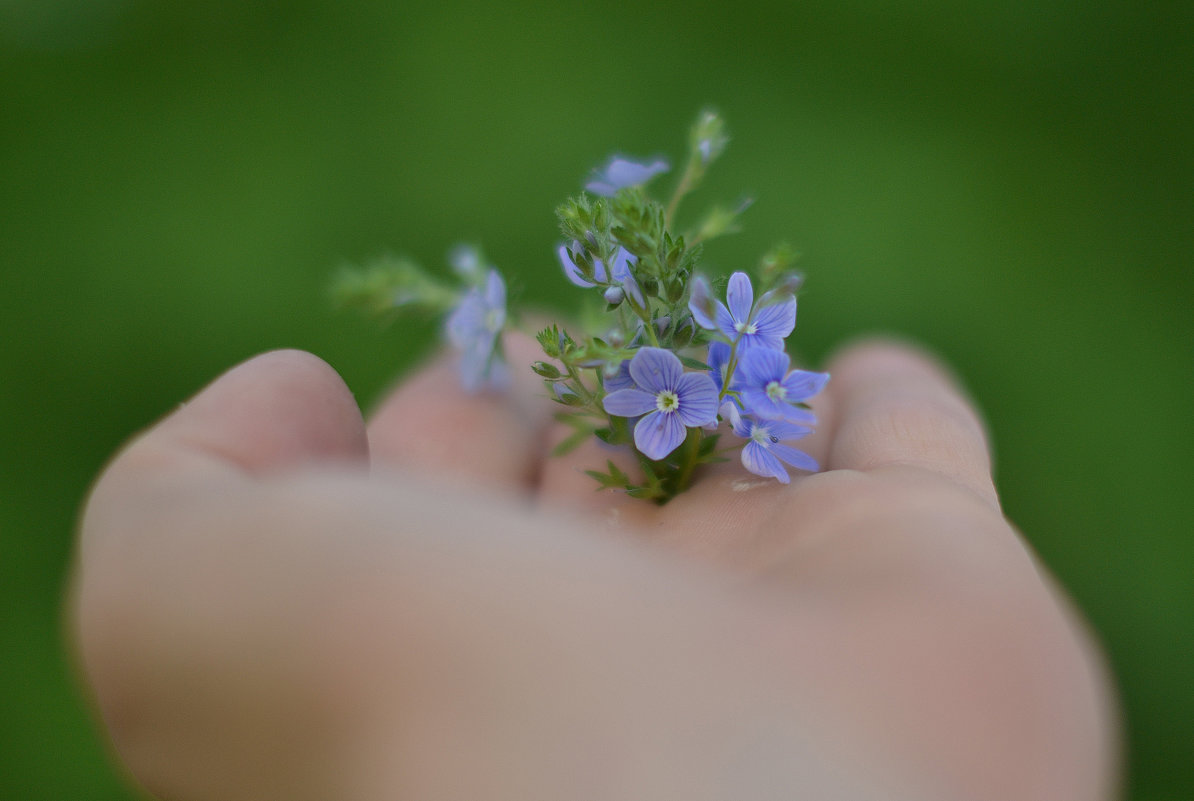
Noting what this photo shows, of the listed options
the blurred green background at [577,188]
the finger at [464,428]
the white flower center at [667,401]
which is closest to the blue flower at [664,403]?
the white flower center at [667,401]

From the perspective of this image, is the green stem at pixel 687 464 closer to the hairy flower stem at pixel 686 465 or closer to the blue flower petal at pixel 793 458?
the hairy flower stem at pixel 686 465

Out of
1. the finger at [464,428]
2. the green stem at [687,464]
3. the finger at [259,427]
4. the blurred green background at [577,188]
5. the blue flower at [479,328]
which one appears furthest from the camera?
the blurred green background at [577,188]

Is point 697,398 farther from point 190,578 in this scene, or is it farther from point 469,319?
point 190,578

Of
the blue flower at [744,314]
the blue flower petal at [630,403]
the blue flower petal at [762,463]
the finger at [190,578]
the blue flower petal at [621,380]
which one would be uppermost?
the blue flower at [744,314]

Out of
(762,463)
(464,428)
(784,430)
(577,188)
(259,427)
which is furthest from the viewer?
(577,188)

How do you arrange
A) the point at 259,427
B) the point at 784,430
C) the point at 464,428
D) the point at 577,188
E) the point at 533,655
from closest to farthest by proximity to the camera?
the point at 533,655 < the point at 259,427 < the point at 784,430 < the point at 464,428 < the point at 577,188

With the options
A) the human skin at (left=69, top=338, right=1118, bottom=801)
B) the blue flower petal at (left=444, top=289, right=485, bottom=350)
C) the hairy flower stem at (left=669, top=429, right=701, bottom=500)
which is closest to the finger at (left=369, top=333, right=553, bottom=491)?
the blue flower petal at (left=444, top=289, right=485, bottom=350)

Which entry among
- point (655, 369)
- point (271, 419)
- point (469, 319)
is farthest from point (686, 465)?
point (271, 419)

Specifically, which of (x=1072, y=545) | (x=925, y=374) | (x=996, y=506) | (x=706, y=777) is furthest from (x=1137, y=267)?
(x=706, y=777)
